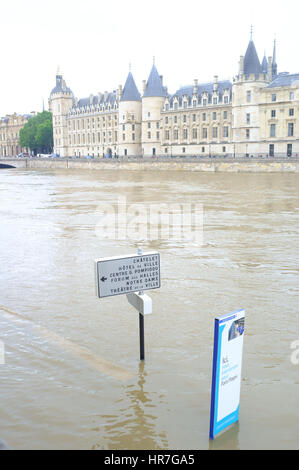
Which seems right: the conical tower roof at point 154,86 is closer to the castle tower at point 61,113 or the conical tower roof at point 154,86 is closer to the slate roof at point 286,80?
the slate roof at point 286,80

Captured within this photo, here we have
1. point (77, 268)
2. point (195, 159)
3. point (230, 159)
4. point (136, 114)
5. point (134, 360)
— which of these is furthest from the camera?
point (136, 114)

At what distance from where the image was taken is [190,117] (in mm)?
84500

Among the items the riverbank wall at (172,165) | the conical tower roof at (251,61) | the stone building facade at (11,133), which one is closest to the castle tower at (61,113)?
the riverbank wall at (172,165)

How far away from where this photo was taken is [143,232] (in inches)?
691

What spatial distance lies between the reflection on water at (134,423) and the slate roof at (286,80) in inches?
2499

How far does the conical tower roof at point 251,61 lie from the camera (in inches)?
2778

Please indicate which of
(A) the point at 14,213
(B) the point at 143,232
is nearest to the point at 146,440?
(B) the point at 143,232

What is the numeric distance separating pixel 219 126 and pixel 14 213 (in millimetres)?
60549

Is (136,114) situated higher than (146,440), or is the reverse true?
(136,114)

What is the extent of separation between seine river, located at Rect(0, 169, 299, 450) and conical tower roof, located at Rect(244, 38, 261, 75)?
6121cm

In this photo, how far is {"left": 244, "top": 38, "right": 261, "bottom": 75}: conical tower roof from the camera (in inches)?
2778

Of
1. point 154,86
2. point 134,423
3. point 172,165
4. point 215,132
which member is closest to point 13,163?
point 154,86
